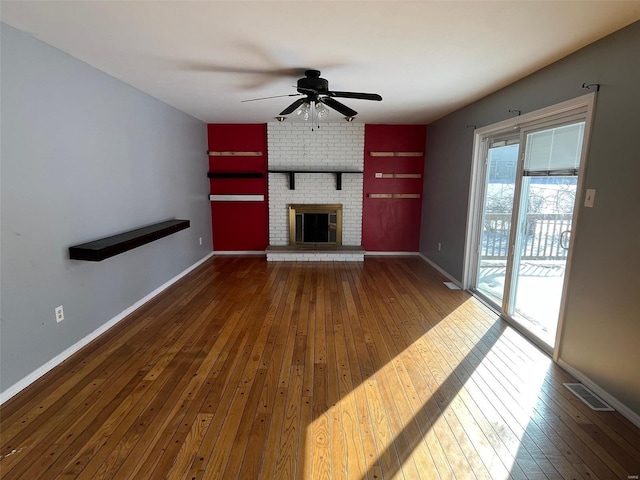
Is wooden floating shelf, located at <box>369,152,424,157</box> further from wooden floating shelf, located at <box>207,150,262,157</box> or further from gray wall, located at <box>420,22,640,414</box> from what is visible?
gray wall, located at <box>420,22,640,414</box>

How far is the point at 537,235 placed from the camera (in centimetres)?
293

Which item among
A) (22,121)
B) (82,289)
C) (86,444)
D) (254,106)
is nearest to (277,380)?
(86,444)

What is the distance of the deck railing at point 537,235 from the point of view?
2.63 meters

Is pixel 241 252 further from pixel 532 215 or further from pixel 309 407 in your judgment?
pixel 532 215

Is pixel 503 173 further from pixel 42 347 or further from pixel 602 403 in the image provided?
pixel 42 347

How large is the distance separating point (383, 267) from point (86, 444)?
14.1 feet

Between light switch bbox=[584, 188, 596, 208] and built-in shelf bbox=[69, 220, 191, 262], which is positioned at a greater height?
light switch bbox=[584, 188, 596, 208]

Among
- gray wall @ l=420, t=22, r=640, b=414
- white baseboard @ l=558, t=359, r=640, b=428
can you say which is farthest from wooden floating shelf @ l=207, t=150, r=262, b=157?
white baseboard @ l=558, t=359, r=640, b=428

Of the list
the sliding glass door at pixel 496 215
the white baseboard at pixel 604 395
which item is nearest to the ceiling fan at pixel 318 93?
the sliding glass door at pixel 496 215

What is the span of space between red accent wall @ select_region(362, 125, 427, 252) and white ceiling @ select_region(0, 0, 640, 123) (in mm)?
2388

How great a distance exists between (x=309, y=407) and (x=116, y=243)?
207 centimetres

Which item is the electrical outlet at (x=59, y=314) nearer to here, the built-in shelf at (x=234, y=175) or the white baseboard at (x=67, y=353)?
the white baseboard at (x=67, y=353)

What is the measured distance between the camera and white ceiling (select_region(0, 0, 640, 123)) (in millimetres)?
1827

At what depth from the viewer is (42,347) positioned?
234cm
